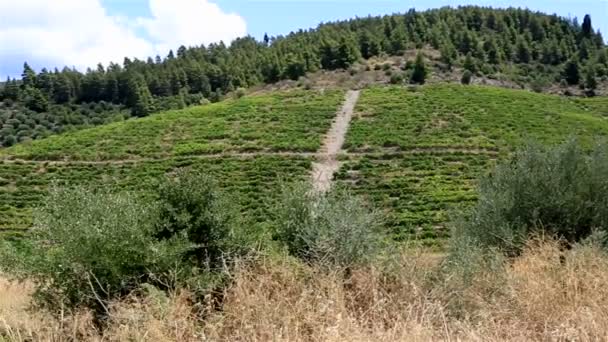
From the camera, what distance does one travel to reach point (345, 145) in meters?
55.8

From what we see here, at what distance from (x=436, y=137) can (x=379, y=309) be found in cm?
5461

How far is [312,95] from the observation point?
81125 millimetres

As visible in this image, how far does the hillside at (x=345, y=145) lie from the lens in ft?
138

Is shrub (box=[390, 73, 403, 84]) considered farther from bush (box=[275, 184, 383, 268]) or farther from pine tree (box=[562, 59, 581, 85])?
bush (box=[275, 184, 383, 268])

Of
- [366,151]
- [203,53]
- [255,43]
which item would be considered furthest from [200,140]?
[255,43]

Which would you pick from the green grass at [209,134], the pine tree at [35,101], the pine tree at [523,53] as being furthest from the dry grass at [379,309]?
the pine tree at [35,101]

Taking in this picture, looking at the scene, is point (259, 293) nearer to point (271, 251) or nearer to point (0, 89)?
point (271, 251)

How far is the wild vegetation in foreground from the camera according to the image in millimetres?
4336

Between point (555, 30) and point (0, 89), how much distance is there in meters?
121

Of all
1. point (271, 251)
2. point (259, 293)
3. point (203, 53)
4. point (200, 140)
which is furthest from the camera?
point (203, 53)

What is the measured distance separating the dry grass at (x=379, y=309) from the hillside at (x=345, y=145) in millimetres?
23551

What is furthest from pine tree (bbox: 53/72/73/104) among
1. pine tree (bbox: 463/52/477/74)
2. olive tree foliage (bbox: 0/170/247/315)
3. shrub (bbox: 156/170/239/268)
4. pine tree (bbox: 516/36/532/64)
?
shrub (bbox: 156/170/239/268)

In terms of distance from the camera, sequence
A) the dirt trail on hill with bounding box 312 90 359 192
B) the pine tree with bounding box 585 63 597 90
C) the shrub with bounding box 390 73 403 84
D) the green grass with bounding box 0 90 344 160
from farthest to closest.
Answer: the pine tree with bounding box 585 63 597 90 < the shrub with bounding box 390 73 403 84 < the green grass with bounding box 0 90 344 160 < the dirt trail on hill with bounding box 312 90 359 192

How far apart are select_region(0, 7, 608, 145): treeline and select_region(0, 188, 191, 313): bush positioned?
99445 mm
